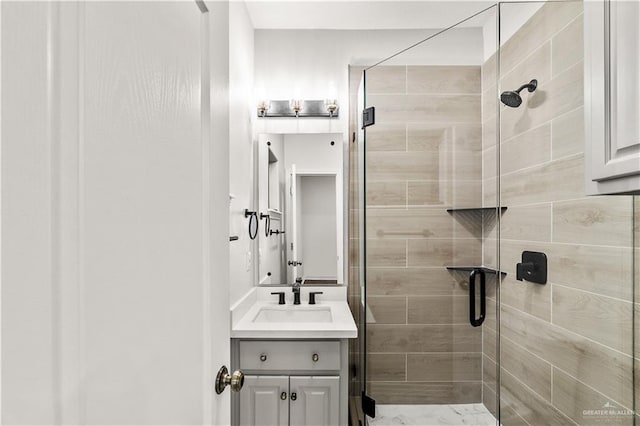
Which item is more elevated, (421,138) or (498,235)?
(421,138)

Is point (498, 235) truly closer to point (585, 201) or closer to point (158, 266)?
point (585, 201)

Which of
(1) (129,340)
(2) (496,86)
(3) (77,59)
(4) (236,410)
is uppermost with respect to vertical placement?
(2) (496,86)

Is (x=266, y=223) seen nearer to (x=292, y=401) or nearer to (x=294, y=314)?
(x=294, y=314)

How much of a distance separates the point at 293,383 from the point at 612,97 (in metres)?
1.56

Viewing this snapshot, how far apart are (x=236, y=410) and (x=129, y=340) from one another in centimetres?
148

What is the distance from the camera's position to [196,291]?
700mm

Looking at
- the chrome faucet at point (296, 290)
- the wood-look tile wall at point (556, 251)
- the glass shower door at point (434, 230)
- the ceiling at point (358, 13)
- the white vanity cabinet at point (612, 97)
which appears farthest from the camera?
the chrome faucet at point (296, 290)

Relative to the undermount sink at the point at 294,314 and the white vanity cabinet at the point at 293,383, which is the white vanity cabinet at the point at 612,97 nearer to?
the white vanity cabinet at the point at 293,383

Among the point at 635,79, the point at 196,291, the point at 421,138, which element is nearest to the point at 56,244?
the point at 196,291

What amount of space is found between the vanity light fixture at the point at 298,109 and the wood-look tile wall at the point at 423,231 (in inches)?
19.9

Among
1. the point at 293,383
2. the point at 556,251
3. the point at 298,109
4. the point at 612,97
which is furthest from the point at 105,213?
the point at 298,109

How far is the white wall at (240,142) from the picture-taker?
1.78 m

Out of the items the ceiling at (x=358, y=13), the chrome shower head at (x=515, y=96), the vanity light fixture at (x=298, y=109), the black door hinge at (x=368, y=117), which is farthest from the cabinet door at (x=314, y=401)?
the ceiling at (x=358, y=13)

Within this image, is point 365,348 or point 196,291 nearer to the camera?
point 196,291
